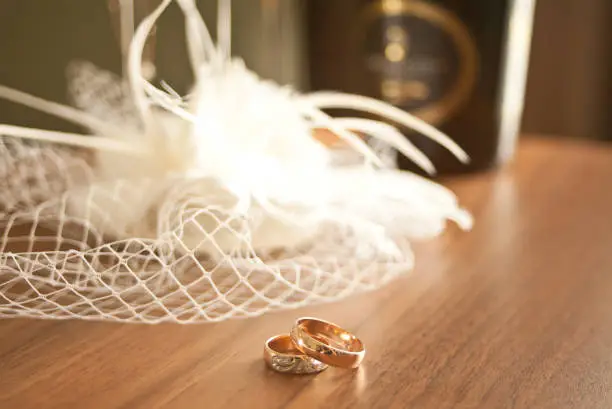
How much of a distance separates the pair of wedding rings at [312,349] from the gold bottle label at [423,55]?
0.38 metres

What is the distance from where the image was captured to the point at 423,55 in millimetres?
734

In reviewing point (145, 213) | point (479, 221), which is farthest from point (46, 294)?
point (479, 221)

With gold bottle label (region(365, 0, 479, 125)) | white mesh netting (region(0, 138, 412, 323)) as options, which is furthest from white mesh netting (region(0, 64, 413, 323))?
gold bottle label (region(365, 0, 479, 125))

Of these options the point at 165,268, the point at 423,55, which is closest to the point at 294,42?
the point at 423,55

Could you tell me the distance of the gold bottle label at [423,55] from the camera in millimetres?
722

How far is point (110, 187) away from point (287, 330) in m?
0.17

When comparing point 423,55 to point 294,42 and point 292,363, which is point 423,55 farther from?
point 292,363

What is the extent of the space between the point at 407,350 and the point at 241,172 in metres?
0.17

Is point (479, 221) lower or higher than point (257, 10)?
lower

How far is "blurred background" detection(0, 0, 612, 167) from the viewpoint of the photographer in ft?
2.47

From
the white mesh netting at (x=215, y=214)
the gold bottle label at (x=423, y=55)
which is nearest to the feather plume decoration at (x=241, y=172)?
the white mesh netting at (x=215, y=214)

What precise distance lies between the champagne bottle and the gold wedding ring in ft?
1.24

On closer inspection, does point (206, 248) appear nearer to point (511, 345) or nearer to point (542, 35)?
point (511, 345)

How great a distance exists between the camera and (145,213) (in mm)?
506
